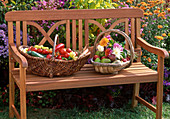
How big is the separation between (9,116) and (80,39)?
4.14 feet

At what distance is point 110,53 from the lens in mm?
3119

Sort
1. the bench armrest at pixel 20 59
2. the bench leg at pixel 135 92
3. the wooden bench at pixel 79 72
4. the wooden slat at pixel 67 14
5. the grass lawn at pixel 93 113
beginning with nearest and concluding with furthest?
the bench armrest at pixel 20 59 → the wooden bench at pixel 79 72 → the wooden slat at pixel 67 14 → the grass lawn at pixel 93 113 → the bench leg at pixel 135 92

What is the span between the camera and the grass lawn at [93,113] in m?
3.57

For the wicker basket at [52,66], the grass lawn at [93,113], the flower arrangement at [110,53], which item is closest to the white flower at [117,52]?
the flower arrangement at [110,53]

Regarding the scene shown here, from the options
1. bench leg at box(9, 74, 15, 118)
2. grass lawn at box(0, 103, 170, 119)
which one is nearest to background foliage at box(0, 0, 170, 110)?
grass lawn at box(0, 103, 170, 119)

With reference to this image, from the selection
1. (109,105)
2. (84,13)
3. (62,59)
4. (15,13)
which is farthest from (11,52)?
(109,105)

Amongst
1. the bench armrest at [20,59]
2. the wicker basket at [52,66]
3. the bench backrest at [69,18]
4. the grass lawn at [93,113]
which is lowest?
the grass lawn at [93,113]

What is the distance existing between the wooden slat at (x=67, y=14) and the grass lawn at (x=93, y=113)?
119 cm

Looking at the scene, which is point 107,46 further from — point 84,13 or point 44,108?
point 44,108

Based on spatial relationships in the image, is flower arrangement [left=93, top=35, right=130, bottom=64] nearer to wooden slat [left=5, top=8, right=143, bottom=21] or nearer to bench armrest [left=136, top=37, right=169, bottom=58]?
bench armrest [left=136, top=37, right=169, bottom=58]

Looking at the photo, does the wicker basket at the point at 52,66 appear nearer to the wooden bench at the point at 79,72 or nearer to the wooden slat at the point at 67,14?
the wooden bench at the point at 79,72

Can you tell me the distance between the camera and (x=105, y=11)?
11.7 feet

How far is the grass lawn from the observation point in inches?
140

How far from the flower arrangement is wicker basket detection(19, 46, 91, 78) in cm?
24
